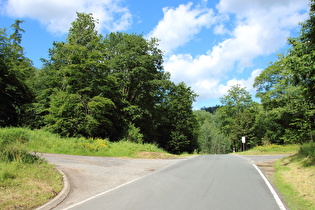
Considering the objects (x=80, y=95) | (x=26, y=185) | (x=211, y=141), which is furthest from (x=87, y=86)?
(x=211, y=141)

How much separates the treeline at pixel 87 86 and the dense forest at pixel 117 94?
11 cm

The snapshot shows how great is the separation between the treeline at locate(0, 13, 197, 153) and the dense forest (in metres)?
0.11

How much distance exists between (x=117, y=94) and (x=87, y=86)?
7.02 metres

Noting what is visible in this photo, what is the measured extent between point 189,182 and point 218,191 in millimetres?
1722

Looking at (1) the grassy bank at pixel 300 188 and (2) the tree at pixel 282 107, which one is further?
(2) the tree at pixel 282 107

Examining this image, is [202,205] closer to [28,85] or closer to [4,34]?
[4,34]

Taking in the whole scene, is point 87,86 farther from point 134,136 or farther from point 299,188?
point 299,188

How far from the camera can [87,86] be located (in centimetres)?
2864

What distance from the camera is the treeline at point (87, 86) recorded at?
27.0 m

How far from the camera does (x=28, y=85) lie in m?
36.2

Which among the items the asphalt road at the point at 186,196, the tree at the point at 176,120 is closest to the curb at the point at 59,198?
Result: the asphalt road at the point at 186,196

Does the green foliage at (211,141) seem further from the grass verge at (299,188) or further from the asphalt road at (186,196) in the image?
the asphalt road at (186,196)

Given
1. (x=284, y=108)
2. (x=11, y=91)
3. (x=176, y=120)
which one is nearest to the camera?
(x=11, y=91)

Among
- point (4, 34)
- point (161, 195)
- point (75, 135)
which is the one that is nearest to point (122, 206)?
point (161, 195)
